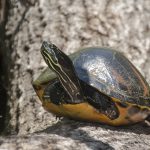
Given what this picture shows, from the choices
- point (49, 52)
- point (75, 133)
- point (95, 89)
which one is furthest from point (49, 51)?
point (75, 133)

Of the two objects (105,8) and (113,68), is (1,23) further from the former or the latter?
(113,68)

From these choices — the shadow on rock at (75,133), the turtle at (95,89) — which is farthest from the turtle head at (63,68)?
the shadow on rock at (75,133)

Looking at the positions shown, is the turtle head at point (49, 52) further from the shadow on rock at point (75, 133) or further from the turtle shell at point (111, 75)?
the shadow on rock at point (75, 133)

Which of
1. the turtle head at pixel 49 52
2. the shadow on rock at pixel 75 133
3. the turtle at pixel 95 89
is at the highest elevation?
the turtle head at pixel 49 52

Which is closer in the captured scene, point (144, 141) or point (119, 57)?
point (144, 141)

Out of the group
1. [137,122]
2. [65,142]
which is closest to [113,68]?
[137,122]

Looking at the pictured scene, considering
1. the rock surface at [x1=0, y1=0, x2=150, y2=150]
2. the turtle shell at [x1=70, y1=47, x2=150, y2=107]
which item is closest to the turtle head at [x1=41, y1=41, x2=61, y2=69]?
the turtle shell at [x1=70, y1=47, x2=150, y2=107]

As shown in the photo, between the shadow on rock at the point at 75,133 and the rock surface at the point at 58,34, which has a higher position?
the rock surface at the point at 58,34

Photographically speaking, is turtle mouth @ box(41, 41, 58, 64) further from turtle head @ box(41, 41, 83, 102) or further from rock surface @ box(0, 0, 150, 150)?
rock surface @ box(0, 0, 150, 150)
